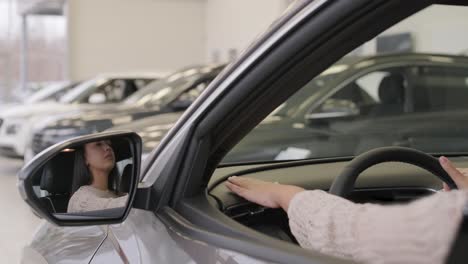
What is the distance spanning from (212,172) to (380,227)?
2.01 feet

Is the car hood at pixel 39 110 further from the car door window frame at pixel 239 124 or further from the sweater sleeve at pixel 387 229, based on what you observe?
the sweater sleeve at pixel 387 229

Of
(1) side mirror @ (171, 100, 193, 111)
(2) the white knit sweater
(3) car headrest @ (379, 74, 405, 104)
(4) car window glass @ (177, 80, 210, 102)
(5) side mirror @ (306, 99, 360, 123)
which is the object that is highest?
(2) the white knit sweater

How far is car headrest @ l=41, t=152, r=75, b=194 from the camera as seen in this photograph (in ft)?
4.33

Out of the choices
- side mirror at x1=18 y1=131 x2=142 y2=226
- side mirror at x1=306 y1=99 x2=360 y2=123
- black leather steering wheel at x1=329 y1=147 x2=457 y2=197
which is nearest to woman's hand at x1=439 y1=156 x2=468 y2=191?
black leather steering wheel at x1=329 y1=147 x2=457 y2=197

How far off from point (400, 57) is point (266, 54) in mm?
4059

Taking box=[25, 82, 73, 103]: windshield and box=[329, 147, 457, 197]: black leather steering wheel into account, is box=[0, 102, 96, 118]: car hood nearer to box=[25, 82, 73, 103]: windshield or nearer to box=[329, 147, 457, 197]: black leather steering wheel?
box=[25, 82, 73, 103]: windshield

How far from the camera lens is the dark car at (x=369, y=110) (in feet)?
13.9

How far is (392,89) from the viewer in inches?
189

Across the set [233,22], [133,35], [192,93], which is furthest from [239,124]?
[133,35]

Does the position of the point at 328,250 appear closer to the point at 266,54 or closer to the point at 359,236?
the point at 359,236

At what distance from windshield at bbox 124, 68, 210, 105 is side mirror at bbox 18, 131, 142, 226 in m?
5.12

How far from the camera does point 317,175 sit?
178cm

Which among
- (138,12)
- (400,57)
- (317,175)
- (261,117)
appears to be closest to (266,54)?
(261,117)

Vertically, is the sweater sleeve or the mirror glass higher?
the sweater sleeve
